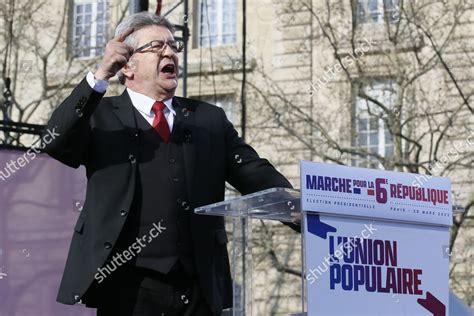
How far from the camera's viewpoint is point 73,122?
3.80 m

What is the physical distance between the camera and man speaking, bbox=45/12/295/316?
3.81m

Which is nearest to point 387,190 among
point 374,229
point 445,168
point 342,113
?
point 374,229

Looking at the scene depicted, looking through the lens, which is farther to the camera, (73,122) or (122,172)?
(122,172)

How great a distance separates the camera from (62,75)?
22.8 meters

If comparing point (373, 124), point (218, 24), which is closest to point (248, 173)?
point (373, 124)

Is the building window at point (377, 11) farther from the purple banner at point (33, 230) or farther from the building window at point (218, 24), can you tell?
the purple banner at point (33, 230)

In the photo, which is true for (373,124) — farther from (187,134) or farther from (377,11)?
(187,134)

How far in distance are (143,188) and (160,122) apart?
0.29m

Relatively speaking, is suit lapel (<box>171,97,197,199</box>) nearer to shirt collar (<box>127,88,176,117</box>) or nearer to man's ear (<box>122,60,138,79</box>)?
shirt collar (<box>127,88,176,117</box>)

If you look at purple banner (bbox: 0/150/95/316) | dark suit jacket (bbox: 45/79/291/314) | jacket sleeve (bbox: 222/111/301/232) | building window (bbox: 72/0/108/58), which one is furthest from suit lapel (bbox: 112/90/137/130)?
building window (bbox: 72/0/108/58)

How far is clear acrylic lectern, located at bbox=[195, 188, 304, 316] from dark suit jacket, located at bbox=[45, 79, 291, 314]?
0.25 ft

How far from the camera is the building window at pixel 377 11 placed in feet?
63.0

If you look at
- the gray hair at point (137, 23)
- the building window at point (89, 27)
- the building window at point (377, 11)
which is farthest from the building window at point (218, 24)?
the gray hair at point (137, 23)

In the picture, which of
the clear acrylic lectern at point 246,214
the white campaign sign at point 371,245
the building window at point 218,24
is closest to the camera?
the white campaign sign at point 371,245
